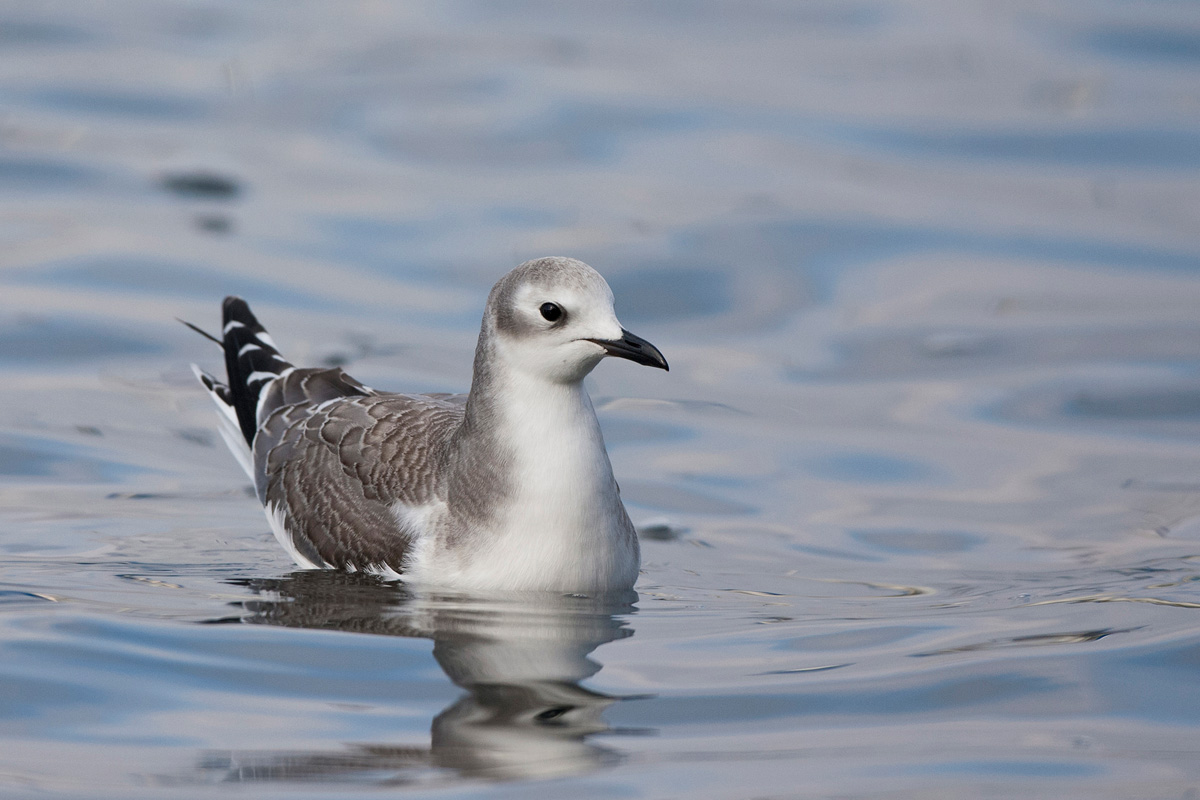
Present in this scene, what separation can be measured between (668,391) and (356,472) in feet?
10.7

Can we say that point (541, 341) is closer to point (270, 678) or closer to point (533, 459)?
point (533, 459)

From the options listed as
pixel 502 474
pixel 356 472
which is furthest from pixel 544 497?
pixel 356 472

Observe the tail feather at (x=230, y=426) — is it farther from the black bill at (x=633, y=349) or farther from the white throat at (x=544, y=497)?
the black bill at (x=633, y=349)

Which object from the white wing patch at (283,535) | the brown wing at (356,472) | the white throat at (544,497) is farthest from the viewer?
the white wing patch at (283,535)

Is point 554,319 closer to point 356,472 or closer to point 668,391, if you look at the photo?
point 356,472

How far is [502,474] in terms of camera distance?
651 cm

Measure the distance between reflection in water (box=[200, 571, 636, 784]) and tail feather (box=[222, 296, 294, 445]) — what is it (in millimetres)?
1607

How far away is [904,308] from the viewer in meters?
11.4

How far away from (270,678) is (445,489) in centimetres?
147

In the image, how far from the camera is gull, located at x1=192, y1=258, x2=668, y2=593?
247 inches

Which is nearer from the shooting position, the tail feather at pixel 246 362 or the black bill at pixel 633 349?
the black bill at pixel 633 349

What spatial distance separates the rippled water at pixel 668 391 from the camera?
5195 millimetres

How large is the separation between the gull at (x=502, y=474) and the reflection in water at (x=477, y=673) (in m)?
0.14

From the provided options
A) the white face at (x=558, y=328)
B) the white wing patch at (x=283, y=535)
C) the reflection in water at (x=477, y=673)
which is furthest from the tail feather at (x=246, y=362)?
the white face at (x=558, y=328)
